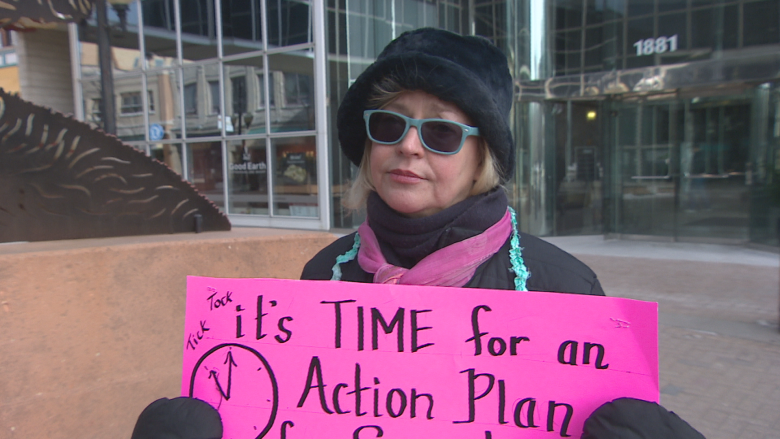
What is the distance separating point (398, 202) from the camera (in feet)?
5.09

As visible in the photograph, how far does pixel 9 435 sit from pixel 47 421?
0.54 ft

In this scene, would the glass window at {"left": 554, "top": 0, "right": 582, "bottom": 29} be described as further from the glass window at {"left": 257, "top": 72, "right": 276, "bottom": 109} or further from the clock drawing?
the clock drawing

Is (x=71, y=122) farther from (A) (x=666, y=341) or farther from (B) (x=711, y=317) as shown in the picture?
(B) (x=711, y=317)

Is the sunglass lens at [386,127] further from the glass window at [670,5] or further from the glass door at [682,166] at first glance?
the glass window at [670,5]

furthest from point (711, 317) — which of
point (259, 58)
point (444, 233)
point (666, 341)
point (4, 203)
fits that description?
point (259, 58)

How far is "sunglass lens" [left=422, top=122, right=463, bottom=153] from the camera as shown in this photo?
1.51 m

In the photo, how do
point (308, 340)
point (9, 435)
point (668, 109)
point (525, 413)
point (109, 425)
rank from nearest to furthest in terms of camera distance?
point (525, 413)
point (308, 340)
point (9, 435)
point (109, 425)
point (668, 109)

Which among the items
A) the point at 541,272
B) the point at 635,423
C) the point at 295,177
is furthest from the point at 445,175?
the point at 295,177

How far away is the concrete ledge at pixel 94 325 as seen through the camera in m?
2.77

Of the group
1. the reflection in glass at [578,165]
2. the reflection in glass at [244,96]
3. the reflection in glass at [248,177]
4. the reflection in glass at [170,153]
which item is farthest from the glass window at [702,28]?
the reflection in glass at [170,153]

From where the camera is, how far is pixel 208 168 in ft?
44.6

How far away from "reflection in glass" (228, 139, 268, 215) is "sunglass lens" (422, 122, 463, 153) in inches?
458

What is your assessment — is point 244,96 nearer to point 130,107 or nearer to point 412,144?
point 130,107

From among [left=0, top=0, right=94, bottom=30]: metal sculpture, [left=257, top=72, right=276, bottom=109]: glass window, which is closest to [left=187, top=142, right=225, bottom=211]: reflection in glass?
[left=257, top=72, right=276, bottom=109]: glass window
